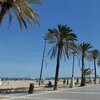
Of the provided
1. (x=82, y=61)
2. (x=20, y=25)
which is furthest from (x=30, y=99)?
(x=82, y=61)

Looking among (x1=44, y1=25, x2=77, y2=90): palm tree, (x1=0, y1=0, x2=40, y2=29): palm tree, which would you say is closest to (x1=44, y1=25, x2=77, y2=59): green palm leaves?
(x1=44, y1=25, x2=77, y2=90): palm tree

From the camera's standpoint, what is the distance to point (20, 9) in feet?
85.4

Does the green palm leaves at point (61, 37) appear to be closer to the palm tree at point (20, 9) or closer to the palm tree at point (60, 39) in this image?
the palm tree at point (60, 39)

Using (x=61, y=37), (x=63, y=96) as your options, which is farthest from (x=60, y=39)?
(x=63, y=96)

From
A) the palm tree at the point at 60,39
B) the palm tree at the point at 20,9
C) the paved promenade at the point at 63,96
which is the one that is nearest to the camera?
the palm tree at the point at 20,9

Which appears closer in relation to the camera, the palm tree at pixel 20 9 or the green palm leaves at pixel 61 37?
the palm tree at pixel 20 9

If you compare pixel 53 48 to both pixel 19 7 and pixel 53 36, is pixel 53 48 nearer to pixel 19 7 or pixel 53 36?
pixel 53 36

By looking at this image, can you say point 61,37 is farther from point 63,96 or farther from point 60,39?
point 63,96

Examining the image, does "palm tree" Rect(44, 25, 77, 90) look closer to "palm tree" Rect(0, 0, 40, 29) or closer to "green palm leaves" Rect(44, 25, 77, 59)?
"green palm leaves" Rect(44, 25, 77, 59)

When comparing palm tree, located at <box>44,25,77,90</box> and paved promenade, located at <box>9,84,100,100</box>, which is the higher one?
palm tree, located at <box>44,25,77,90</box>

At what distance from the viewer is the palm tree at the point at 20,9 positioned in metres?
24.9

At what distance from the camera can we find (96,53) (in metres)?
99.9

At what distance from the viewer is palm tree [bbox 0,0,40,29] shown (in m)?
24.9

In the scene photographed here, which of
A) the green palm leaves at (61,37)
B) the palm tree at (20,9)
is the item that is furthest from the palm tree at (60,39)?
the palm tree at (20,9)
